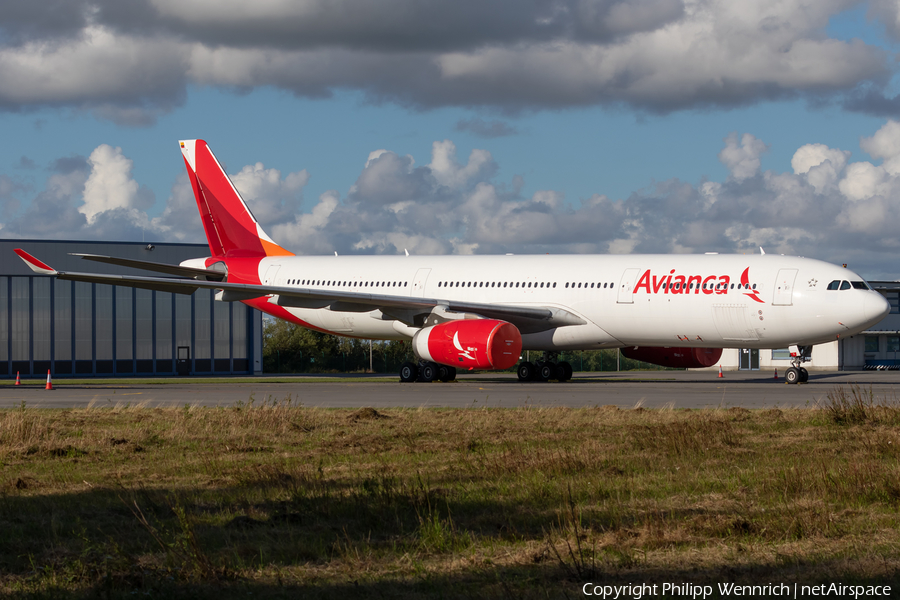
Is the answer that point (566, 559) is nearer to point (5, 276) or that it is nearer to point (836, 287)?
point (836, 287)

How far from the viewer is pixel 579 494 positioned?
812cm

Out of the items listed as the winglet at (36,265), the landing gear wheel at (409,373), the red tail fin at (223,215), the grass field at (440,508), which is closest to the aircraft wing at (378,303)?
the winglet at (36,265)

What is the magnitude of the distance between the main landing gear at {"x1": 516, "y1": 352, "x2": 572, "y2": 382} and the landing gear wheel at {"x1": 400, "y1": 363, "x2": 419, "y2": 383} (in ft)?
10.8

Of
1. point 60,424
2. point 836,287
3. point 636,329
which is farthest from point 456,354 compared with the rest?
point 60,424

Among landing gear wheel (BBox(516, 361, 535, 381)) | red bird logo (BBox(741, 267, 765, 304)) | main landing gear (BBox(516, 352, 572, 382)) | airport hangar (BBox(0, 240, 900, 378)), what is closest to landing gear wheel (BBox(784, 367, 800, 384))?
red bird logo (BBox(741, 267, 765, 304))

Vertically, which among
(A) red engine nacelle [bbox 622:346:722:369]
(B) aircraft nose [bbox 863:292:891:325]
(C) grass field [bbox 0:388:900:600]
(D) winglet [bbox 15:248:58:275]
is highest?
(D) winglet [bbox 15:248:58:275]

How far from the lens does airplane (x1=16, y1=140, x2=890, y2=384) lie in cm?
2477

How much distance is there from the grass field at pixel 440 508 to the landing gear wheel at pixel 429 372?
16.4 meters

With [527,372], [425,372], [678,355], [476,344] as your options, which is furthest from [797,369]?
[425,372]

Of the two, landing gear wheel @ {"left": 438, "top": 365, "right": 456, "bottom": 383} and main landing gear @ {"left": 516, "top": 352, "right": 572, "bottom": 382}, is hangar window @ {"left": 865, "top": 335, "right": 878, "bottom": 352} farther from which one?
landing gear wheel @ {"left": 438, "top": 365, "right": 456, "bottom": 383}

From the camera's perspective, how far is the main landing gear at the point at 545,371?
1195 inches

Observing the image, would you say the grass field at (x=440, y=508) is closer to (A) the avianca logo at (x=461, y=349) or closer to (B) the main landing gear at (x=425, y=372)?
(A) the avianca logo at (x=461, y=349)

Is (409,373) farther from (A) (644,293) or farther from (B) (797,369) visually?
(B) (797,369)

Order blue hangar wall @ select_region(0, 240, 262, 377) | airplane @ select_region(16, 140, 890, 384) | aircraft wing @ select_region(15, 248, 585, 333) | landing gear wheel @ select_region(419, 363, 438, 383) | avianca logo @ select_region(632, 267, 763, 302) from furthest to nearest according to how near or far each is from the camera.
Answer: blue hangar wall @ select_region(0, 240, 262, 377)
landing gear wheel @ select_region(419, 363, 438, 383)
aircraft wing @ select_region(15, 248, 585, 333)
avianca logo @ select_region(632, 267, 763, 302)
airplane @ select_region(16, 140, 890, 384)
